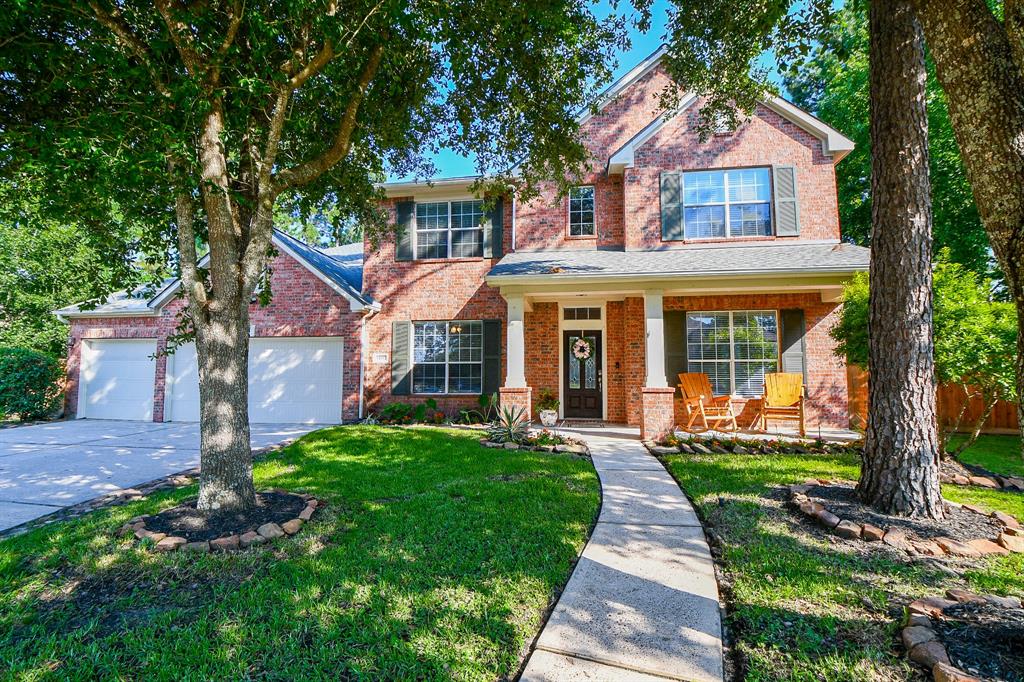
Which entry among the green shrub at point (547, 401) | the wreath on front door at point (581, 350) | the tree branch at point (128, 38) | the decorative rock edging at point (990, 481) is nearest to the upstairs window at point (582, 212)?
the wreath on front door at point (581, 350)

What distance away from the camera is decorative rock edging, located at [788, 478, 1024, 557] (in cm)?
324

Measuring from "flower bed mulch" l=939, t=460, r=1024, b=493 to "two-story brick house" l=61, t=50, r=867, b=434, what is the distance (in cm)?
358

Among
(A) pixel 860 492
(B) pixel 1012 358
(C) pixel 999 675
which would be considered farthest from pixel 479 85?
(B) pixel 1012 358

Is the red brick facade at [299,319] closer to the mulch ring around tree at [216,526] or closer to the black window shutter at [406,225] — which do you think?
the black window shutter at [406,225]

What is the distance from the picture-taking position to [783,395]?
28.1 feet

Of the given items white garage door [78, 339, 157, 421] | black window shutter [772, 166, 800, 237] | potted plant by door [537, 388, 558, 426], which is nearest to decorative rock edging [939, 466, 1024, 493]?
black window shutter [772, 166, 800, 237]

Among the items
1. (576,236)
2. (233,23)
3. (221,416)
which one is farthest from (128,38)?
(576,236)

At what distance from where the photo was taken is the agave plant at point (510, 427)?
7750 millimetres

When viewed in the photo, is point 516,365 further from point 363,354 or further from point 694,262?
point 363,354

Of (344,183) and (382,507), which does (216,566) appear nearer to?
(382,507)

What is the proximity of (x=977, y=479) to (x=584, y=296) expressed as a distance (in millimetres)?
6697

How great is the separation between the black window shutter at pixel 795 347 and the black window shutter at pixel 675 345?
2062 millimetres

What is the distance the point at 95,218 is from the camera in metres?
4.41

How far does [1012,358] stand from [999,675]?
530 centimetres
